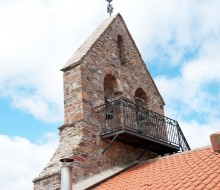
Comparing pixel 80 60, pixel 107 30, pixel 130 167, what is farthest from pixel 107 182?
pixel 107 30

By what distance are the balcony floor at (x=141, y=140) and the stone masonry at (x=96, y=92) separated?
25cm

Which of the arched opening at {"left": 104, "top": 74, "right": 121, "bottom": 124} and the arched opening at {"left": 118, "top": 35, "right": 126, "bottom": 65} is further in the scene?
the arched opening at {"left": 118, "top": 35, "right": 126, "bottom": 65}

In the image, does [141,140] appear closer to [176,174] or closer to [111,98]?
[111,98]

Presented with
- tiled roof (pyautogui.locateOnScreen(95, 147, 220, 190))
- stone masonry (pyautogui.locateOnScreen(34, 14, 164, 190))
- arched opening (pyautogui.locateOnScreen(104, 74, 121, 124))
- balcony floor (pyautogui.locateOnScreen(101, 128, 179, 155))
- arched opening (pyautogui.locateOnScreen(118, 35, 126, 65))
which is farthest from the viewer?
arched opening (pyautogui.locateOnScreen(118, 35, 126, 65))

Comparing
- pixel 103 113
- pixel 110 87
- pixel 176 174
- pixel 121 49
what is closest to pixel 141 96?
pixel 110 87

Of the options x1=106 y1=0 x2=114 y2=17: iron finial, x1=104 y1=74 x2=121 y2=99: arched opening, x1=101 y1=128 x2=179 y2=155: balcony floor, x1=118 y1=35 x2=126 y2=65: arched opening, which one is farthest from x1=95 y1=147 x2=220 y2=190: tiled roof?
x1=106 y1=0 x2=114 y2=17: iron finial

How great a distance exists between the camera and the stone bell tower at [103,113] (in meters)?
10.2

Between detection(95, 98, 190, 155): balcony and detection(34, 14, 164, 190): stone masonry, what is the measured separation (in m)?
0.27

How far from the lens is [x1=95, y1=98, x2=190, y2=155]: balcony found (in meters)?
10.8

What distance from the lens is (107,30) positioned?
1301cm

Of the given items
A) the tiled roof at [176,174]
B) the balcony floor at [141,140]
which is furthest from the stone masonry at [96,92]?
the tiled roof at [176,174]

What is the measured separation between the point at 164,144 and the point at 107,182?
7.88 feet

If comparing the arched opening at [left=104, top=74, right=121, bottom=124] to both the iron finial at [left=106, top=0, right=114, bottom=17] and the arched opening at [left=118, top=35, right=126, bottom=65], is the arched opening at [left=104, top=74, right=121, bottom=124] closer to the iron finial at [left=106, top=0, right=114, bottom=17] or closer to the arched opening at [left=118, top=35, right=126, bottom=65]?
the arched opening at [left=118, top=35, right=126, bottom=65]

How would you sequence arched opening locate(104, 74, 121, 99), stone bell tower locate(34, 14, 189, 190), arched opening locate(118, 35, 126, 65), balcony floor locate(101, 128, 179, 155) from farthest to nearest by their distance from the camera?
arched opening locate(118, 35, 126, 65)
arched opening locate(104, 74, 121, 99)
balcony floor locate(101, 128, 179, 155)
stone bell tower locate(34, 14, 189, 190)
